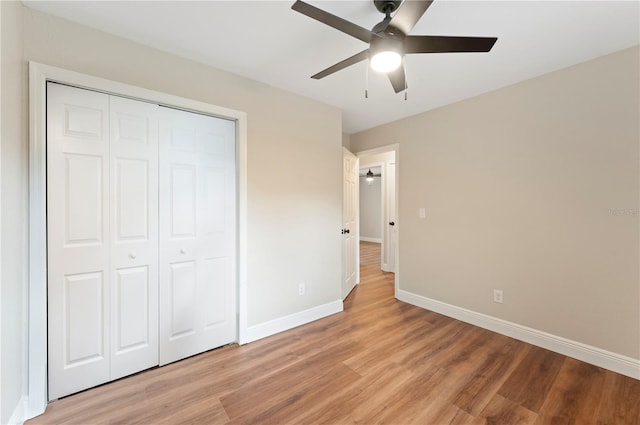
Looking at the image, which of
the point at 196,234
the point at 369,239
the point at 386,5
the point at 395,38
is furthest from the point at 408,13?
the point at 369,239

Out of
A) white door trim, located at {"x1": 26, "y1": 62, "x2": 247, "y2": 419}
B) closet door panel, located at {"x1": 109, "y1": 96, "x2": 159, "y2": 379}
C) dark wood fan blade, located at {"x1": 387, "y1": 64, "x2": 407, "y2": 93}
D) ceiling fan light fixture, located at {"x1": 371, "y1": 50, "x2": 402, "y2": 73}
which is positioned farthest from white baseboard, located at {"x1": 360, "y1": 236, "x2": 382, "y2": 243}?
white door trim, located at {"x1": 26, "y1": 62, "x2": 247, "y2": 419}

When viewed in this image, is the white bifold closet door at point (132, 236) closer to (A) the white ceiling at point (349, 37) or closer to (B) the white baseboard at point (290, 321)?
(B) the white baseboard at point (290, 321)

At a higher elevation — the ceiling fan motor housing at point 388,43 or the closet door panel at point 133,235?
the ceiling fan motor housing at point 388,43

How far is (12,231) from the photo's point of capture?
1.47m

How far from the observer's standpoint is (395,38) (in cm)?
143

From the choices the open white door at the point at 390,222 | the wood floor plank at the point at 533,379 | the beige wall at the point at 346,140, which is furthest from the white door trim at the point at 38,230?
the open white door at the point at 390,222

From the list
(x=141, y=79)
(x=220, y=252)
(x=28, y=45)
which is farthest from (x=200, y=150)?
(x=28, y=45)

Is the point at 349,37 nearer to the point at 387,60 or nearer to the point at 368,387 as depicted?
the point at 387,60

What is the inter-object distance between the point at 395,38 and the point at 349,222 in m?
2.73

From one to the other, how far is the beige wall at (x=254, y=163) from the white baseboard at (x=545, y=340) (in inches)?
50.7

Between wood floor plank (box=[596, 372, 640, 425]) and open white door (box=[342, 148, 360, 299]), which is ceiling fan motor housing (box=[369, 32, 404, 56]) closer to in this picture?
A: open white door (box=[342, 148, 360, 299])

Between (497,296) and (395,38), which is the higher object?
(395,38)

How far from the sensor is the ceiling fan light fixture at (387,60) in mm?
1472

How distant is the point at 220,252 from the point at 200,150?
909mm
